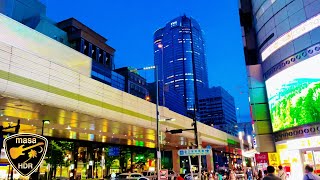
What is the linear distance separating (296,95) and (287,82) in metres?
1.35

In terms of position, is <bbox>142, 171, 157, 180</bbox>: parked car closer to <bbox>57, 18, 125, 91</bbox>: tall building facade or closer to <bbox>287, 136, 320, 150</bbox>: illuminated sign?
<bbox>287, 136, 320, 150</bbox>: illuminated sign

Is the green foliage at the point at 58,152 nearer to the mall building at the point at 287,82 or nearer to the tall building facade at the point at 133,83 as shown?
the mall building at the point at 287,82

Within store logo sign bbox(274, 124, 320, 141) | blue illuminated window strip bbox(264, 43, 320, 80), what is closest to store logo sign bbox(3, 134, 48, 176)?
blue illuminated window strip bbox(264, 43, 320, 80)

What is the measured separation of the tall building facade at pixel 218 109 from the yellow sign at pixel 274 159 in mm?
127147

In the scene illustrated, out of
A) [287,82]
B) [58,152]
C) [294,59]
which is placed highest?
[294,59]

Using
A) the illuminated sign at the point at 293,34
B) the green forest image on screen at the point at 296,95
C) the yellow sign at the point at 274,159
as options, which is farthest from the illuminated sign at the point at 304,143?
the illuminated sign at the point at 293,34

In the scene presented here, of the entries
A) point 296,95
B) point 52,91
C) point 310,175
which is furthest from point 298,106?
point 52,91

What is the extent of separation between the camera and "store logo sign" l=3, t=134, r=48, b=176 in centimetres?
534

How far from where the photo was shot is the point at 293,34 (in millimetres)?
22641

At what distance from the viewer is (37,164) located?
18.2 ft

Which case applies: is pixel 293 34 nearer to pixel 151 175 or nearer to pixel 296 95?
pixel 296 95

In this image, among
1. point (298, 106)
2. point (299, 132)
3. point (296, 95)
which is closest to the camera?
point (298, 106)

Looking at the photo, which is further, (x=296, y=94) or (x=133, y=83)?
(x=133, y=83)

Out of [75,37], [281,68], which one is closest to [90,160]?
[281,68]
